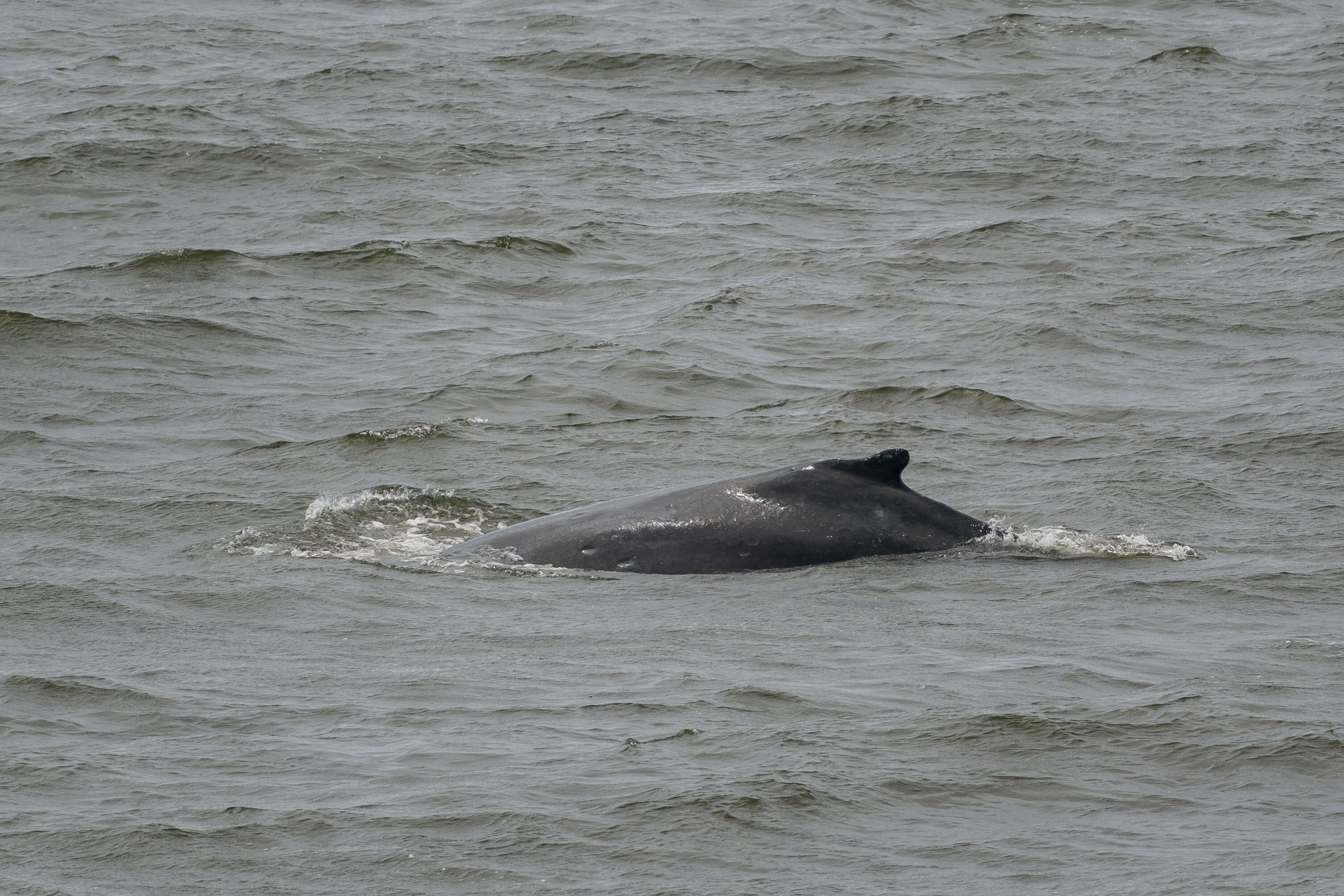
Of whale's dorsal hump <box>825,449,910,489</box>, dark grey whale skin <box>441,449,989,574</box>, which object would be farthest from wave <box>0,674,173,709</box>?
whale's dorsal hump <box>825,449,910,489</box>

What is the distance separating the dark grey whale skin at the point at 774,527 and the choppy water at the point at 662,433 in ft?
0.70

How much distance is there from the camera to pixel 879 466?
37.7 feet

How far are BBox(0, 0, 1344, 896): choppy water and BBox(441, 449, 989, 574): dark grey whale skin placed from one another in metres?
0.21

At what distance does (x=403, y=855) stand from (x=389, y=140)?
18303mm

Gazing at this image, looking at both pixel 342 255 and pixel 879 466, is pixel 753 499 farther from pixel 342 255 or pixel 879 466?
pixel 342 255

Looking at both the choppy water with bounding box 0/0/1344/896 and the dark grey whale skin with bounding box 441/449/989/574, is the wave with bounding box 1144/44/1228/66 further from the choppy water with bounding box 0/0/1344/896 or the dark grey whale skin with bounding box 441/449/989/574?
the dark grey whale skin with bounding box 441/449/989/574

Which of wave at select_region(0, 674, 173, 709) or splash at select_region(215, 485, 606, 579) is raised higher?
wave at select_region(0, 674, 173, 709)

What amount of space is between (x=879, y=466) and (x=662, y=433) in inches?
159

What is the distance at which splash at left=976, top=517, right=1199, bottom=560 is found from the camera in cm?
1185

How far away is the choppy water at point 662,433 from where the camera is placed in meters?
7.67

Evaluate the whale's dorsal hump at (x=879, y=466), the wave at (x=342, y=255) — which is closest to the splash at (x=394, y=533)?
the whale's dorsal hump at (x=879, y=466)

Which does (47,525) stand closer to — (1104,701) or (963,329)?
(1104,701)

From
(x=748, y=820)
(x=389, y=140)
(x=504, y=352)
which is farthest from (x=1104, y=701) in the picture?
(x=389, y=140)

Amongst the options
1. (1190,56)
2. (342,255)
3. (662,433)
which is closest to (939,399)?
(662,433)
